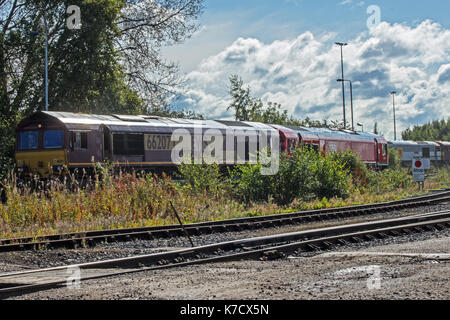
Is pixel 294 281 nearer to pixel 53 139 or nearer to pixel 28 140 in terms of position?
pixel 53 139

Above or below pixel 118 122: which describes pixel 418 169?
below

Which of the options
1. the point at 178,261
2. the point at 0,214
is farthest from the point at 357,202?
the point at 178,261

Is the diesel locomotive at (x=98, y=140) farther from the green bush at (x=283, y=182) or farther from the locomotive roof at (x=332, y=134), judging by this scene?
the locomotive roof at (x=332, y=134)

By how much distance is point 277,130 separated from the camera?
28.6 metres

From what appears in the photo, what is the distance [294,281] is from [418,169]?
23.6m

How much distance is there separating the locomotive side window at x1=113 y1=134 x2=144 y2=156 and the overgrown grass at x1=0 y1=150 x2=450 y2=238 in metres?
1.59

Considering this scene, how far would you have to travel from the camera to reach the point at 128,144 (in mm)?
21812

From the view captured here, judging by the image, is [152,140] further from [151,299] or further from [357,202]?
[151,299]

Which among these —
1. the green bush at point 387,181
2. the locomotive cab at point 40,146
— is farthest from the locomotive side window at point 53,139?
the green bush at point 387,181

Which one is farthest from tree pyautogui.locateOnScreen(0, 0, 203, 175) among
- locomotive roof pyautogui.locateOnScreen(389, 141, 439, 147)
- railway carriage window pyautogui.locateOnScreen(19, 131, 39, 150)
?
locomotive roof pyautogui.locateOnScreen(389, 141, 439, 147)

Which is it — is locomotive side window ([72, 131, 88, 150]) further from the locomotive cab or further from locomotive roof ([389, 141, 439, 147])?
locomotive roof ([389, 141, 439, 147])

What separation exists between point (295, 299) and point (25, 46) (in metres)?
27.8

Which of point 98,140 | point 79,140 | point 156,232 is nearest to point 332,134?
point 98,140

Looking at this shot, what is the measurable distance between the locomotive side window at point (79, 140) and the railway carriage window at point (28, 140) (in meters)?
1.97
